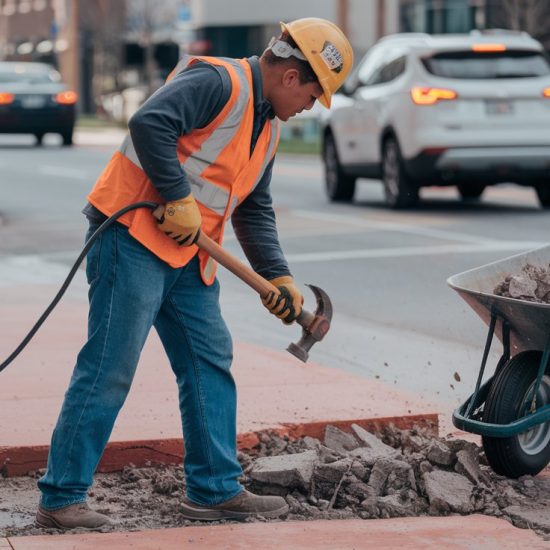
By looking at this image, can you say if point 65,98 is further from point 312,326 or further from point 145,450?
point 312,326

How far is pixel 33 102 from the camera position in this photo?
3194 cm

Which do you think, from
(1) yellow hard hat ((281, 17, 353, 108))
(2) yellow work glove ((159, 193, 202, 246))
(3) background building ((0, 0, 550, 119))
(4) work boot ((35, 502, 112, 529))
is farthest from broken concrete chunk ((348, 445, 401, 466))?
(3) background building ((0, 0, 550, 119))

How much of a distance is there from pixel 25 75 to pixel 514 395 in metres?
28.6

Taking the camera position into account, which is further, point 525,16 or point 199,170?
point 525,16

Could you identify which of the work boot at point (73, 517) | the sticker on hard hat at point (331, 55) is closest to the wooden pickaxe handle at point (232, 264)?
the sticker on hard hat at point (331, 55)

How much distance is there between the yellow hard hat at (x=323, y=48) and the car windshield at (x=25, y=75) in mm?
28389

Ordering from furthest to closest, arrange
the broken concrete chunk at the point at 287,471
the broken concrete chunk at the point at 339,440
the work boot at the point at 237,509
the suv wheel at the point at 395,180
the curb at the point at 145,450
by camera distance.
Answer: the suv wheel at the point at 395,180 → the broken concrete chunk at the point at 339,440 → the curb at the point at 145,450 → the broken concrete chunk at the point at 287,471 → the work boot at the point at 237,509

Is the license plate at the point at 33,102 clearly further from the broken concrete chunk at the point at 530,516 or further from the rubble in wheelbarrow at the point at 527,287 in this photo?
the broken concrete chunk at the point at 530,516

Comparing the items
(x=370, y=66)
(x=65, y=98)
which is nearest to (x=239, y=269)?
(x=370, y=66)

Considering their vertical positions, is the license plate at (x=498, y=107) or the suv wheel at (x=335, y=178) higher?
the license plate at (x=498, y=107)

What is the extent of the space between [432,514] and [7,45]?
7508cm

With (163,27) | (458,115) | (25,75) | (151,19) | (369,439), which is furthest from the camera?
(163,27)

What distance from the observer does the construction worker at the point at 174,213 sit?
4.67 m

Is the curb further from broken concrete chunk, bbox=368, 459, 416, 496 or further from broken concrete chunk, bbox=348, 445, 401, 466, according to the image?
broken concrete chunk, bbox=368, 459, 416, 496
